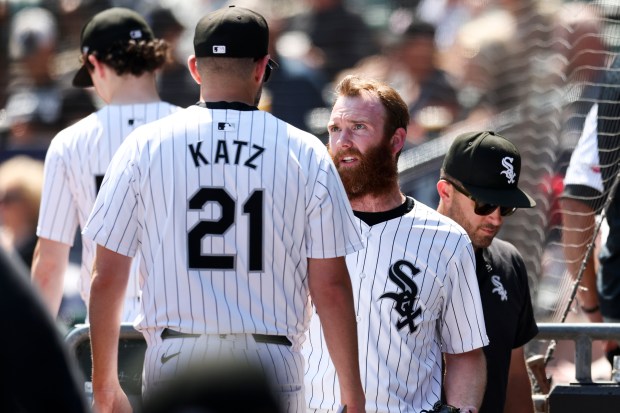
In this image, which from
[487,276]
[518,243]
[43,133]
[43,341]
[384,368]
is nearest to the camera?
[43,341]

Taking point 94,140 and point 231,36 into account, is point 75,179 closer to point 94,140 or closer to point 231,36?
point 94,140

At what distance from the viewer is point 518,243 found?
8.44m

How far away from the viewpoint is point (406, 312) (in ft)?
12.2

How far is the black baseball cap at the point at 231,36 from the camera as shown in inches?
136

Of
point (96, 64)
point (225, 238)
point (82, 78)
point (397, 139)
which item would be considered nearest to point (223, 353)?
point (225, 238)

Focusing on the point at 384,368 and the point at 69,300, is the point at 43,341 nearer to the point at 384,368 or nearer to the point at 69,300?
the point at 384,368

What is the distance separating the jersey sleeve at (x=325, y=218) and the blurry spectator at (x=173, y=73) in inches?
282

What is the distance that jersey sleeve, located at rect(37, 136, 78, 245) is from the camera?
4.84 meters

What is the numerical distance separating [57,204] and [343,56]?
6.37 meters

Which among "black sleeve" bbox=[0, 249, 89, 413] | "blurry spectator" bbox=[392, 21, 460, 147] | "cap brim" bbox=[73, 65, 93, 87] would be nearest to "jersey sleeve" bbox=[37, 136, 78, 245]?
"cap brim" bbox=[73, 65, 93, 87]

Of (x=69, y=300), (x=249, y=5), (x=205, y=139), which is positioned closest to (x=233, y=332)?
(x=205, y=139)

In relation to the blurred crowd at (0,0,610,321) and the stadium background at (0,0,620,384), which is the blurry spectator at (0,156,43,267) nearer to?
the stadium background at (0,0,620,384)

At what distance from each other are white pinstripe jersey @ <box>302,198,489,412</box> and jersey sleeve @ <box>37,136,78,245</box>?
144 cm

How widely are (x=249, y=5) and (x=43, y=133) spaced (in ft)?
7.88
